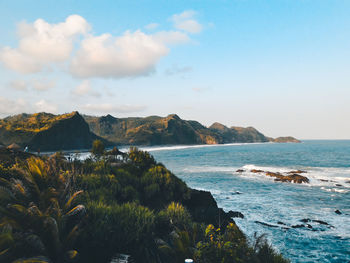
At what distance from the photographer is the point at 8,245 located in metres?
3.95

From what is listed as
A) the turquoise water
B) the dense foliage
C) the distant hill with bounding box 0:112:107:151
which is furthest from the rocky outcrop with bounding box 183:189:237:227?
the distant hill with bounding box 0:112:107:151

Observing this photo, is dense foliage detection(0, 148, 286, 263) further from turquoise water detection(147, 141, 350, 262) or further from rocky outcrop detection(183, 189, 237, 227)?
turquoise water detection(147, 141, 350, 262)

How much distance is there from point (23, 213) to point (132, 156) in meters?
17.8

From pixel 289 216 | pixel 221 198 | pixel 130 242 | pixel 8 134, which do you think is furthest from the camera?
pixel 8 134

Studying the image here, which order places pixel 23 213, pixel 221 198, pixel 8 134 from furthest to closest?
pixel 8 134 → pixel 221 198 → pixel 23 213

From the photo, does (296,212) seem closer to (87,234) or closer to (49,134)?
(87,234)

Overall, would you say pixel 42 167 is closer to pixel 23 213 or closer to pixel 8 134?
pixel 23 213

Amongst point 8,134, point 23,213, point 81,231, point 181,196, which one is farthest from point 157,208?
point 8,134

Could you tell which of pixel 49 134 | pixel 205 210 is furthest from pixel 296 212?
pixel 49 134

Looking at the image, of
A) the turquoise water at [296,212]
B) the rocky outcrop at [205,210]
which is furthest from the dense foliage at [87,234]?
the turquoise water at [296,212]

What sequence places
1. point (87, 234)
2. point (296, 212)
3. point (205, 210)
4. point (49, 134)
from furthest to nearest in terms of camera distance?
point (49, 134) → point (296, 212) → point (205, 210) → point (87, 234)

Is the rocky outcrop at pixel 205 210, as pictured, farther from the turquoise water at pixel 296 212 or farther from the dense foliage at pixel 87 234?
the dense foliage at pixel 87 234

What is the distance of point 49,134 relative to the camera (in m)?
112

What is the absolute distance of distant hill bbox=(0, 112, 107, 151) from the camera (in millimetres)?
101562
